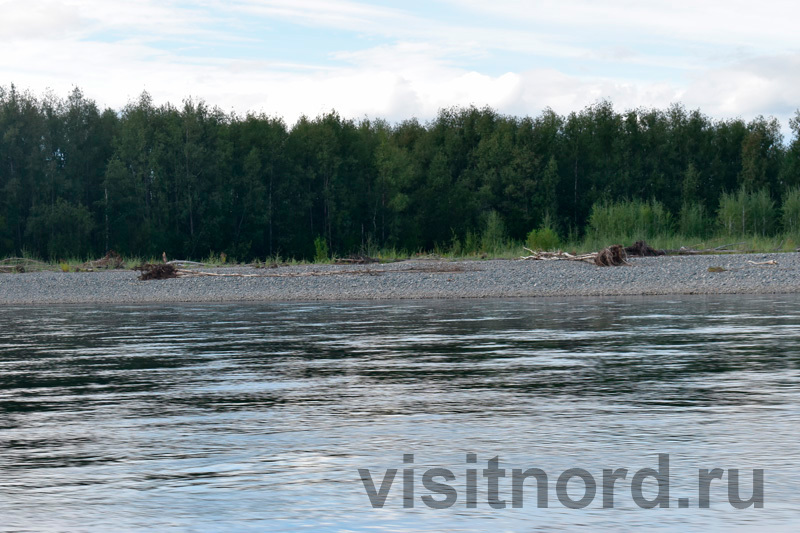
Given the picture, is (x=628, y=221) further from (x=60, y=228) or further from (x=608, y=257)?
(x=60, y=228)

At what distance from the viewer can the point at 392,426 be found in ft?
25.5

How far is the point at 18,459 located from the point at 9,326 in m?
14.5

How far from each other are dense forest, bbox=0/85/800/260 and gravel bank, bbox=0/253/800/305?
18485 mm

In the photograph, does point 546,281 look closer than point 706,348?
No

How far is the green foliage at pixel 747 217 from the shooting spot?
46.8m

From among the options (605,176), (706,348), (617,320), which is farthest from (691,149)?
(706,348)

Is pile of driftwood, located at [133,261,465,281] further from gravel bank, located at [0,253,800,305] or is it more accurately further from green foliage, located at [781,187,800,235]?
green foliage, located at [781,187,800,235]

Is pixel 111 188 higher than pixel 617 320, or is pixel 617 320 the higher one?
pixel 111 188

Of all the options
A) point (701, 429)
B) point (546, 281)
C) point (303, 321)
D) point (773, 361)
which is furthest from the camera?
point (546, 281)

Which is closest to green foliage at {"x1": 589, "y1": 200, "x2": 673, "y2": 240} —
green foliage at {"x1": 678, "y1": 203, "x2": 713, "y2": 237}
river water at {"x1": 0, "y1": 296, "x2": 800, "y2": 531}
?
green foliage at {"x1": 678, "y1": 203, "x2": 713, "y2": 237}

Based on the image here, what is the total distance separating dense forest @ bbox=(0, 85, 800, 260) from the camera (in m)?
60.5

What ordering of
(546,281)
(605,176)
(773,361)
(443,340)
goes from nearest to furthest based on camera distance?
(773,361)
(443,340)
(546,281)
(605,176)

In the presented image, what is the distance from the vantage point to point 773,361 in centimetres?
1141

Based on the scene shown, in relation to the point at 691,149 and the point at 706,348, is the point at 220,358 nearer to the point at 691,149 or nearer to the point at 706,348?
the point at 706,348
